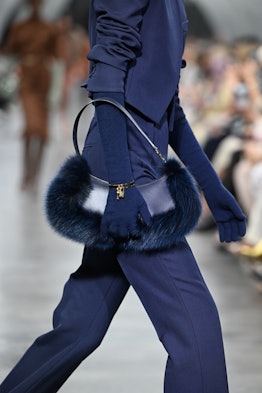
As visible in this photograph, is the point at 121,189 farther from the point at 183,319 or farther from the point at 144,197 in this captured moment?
the point at 183,319

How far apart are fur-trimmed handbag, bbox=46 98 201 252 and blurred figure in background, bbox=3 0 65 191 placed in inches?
293

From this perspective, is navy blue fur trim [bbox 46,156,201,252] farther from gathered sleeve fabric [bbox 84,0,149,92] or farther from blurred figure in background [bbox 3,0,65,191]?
blurred figure in background [bbox 3,0,65,191]

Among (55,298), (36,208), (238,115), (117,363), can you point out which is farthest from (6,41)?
(117,363)

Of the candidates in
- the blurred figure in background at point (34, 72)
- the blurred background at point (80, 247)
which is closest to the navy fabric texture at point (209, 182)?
the blurred background at point (80, 247)

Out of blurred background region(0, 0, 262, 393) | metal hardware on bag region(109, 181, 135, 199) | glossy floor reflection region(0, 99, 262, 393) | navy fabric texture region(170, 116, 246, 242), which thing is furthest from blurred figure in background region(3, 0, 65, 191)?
metal hardware on bag region(109, 181, 135, 199)

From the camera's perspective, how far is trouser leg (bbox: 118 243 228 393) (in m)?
3.11

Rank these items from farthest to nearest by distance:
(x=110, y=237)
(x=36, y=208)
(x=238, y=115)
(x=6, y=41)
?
(x=6, y=41) < (x=36, y=208) < (x=238, y=115) < (x=110, y=237)

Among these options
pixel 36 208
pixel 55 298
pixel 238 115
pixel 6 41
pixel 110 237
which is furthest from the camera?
pixel 6 41

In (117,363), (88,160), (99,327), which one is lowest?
(117,363)

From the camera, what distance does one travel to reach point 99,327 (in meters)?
3.29

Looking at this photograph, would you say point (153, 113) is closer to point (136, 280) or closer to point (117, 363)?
point (136, 280)

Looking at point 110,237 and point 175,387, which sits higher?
point 110,237

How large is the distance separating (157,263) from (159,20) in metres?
0.62

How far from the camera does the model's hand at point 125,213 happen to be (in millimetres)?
3021
